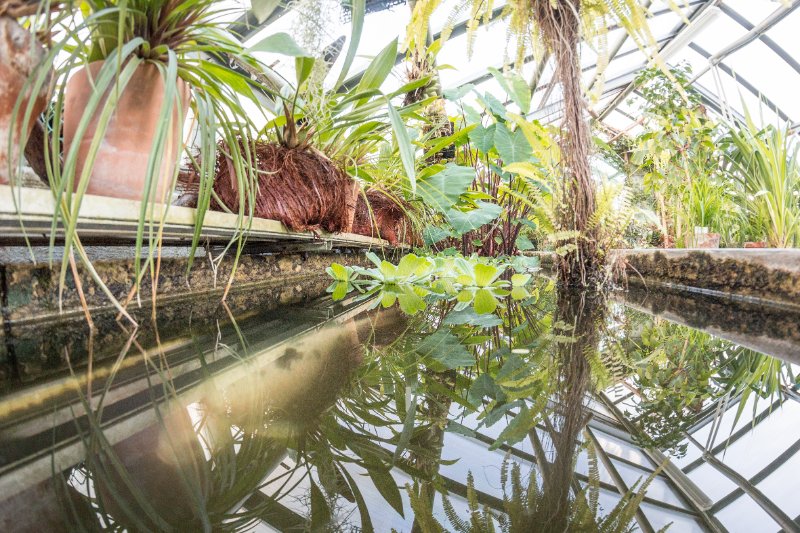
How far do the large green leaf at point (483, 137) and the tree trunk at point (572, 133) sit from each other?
73cm

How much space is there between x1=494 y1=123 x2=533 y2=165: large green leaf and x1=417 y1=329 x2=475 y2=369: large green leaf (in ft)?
5.61

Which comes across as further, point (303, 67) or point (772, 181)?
point (772, 181)

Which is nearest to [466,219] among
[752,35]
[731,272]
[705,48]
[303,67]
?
[731,272]

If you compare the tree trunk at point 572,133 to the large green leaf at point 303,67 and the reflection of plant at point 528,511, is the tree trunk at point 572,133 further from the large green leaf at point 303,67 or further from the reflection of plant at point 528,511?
the reflection of plant at point 528,511

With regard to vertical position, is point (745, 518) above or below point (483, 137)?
below

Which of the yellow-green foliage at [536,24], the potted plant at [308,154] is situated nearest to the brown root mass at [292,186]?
the potted plant at [308,154]

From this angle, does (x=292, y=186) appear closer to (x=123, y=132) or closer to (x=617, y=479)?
(x=123, y=132)

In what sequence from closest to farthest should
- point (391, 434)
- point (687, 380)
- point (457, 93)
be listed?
point (391, 434), point (687, 380), point (457, 93)

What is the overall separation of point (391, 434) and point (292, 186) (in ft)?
3.16

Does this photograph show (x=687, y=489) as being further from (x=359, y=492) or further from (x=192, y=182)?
(x=192, y=182)

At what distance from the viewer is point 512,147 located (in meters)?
2.23

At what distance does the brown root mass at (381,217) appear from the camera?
186 centimetres

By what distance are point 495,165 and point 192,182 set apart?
1.88m

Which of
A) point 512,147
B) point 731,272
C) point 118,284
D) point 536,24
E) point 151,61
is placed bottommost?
point 118,284
